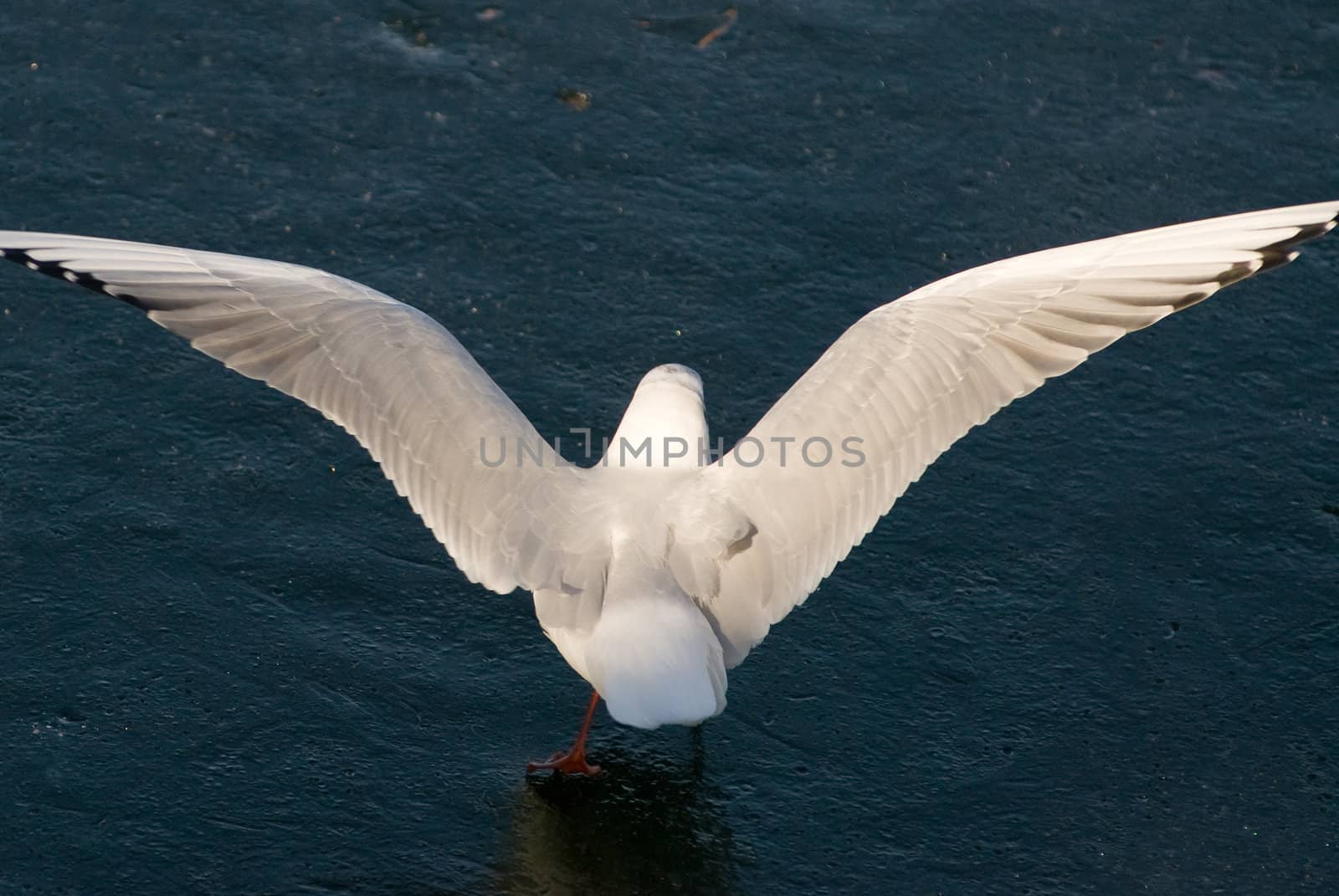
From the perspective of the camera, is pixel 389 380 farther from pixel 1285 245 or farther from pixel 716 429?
pixel 1285 245

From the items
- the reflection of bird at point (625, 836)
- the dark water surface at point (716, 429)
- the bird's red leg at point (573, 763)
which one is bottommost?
the reflection of bird at point (625, 836)

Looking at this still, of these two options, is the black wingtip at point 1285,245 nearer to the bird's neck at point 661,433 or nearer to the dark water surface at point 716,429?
the dark water surface at point 716,429

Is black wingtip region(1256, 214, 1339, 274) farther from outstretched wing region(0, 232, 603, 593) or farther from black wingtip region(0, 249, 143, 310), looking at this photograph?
black wingtip region(0, 249, 143, 310)

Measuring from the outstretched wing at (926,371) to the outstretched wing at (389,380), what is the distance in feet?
1.57

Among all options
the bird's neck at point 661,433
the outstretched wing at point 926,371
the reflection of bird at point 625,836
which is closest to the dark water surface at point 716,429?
the reflection of bird at point 625,836

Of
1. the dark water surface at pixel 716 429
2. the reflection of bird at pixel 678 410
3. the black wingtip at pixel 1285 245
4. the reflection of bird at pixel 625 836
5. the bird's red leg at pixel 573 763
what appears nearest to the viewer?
the reflection of bird at pixel 625 836

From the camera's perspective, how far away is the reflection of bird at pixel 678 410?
4469 millimetres

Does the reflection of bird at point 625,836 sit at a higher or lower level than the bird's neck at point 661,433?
lower

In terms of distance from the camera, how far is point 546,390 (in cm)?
567

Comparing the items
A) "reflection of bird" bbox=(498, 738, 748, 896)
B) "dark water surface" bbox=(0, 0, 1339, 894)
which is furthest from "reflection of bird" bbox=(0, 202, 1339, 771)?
"dark water surface" bbox=(0, 0, 1339, 894)

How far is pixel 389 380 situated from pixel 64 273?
94 centimetres

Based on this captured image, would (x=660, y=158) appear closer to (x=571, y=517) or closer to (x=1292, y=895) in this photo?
(x=571, y=517)

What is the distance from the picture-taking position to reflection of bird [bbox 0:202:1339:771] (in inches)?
176

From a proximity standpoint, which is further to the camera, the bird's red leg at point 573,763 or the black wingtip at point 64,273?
the black wingtip at point 64,273
